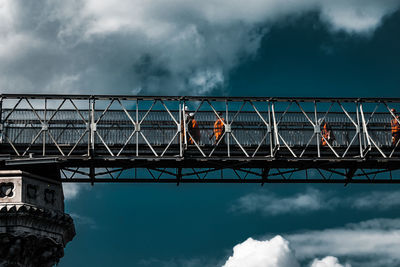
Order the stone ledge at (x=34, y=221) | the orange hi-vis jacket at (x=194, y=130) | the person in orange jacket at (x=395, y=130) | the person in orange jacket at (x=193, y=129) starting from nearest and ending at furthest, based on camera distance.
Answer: the stone ledge at (x=34, y=221) → the person in orange jacket at (x=193, y=129) → the orange hi-vis jacket at (x=194, y=130) → the person in orange jacket at (x=395, y=130)

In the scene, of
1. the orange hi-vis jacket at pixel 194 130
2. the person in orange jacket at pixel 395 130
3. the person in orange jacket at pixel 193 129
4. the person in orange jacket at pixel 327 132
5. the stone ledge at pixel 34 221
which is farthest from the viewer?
the person in orange jacket at pixel 327 132

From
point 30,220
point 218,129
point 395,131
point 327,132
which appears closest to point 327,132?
point 327,132

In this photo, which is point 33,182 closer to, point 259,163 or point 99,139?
point 99,139

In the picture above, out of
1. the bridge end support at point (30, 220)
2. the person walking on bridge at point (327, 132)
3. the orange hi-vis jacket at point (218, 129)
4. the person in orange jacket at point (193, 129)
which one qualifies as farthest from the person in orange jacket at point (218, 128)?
the bridge end support at point (30, 220)

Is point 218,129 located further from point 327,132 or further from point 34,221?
point 34,221

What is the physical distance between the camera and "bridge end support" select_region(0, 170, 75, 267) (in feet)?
122

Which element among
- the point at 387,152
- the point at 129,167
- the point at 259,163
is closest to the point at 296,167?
the point at 259,163

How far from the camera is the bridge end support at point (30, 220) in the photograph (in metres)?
37.2

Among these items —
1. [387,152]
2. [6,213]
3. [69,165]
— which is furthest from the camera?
[387,152]

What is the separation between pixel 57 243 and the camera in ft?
128

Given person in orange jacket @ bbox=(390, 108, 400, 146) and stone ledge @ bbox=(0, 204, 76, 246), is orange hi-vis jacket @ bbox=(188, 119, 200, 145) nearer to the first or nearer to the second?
stone ledge @ bbox=(0, 204, 76, 246)

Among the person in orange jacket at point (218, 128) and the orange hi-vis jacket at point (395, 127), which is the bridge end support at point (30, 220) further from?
the orange hi-vis jacket at point (395, 127)

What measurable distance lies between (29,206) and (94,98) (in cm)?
712

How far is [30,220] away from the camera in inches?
1484
